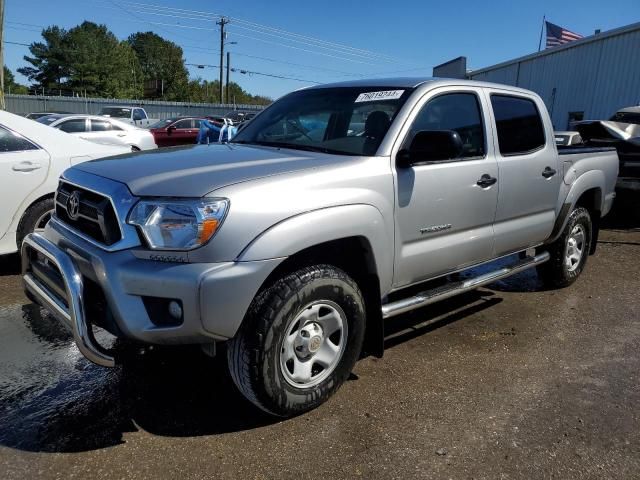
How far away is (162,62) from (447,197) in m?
109

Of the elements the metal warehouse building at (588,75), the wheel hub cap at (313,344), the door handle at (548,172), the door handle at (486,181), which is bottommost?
the wheel hub cap at (313,344)

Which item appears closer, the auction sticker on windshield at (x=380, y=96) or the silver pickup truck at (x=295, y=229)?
the silver pickup truck at (x=295, y=229)

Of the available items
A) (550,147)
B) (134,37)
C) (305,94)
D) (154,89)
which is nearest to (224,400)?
(305,94)

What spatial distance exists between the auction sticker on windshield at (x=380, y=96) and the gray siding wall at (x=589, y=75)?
46.0 ft

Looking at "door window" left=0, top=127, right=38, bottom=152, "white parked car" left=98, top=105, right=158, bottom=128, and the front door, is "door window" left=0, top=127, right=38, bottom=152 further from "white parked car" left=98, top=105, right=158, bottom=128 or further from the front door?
"white parked car" left=98, top=105, right=158, bottom=128

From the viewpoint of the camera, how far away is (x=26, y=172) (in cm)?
488

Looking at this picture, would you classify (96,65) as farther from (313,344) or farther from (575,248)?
(313,344)

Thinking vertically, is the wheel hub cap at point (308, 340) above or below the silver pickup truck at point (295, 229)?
below

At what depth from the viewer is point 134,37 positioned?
4294 inches

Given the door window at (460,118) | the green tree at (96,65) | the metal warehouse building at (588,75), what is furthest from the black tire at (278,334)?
the green tree at (96,65)

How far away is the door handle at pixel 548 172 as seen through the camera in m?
4.45

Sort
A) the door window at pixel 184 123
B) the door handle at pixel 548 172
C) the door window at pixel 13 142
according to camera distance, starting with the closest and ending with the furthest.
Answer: the door handle at pixel 548 172, the door window at pixel 13 142, the door window at pixel 184 123

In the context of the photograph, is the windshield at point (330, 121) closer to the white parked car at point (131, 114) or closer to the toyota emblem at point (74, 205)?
the toyota emblem at point (74, 205)

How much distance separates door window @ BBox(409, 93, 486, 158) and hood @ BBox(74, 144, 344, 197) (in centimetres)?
85
